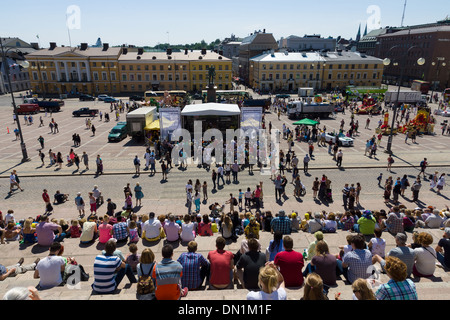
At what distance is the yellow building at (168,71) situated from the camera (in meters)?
69.5

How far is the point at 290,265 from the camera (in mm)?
5785

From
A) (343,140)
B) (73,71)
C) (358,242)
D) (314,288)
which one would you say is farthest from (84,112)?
(314,288)

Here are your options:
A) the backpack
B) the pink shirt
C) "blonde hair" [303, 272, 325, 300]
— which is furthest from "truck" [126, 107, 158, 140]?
"blonde hair" [303, 272, 325, 300]

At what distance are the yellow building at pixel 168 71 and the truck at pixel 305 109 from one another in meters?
32.6

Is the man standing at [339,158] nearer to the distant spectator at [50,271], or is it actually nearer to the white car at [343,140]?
the white car at [343,140]

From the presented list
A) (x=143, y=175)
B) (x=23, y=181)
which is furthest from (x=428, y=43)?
(x=23, y=181)

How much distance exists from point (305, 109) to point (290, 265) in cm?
3742

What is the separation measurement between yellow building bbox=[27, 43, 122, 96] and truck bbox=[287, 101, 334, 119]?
46.3 metres

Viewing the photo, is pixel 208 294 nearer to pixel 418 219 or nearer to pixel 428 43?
pixel 418 219

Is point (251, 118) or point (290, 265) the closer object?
point (290, 265)

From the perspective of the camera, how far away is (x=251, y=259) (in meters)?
5.94

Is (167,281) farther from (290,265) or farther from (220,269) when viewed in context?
(290,265)

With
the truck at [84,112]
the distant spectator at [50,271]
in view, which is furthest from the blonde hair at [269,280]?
the truck at [84,112]

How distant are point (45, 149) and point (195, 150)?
1378 centimetres
